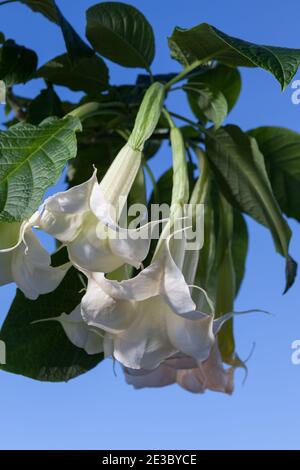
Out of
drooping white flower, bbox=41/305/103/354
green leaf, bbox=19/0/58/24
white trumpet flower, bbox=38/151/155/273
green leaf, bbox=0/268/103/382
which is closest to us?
white trumpet flower, bbox=38/151/155/273

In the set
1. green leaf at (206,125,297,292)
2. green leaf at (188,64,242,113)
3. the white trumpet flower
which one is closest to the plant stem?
green leaf at (206,125,297,292)

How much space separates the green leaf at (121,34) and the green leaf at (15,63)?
4.2 inches

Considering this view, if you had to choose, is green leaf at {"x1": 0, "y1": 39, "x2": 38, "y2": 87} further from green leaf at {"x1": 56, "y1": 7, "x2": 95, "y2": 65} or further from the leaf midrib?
the leaf midrib

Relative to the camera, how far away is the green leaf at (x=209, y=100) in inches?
43.8

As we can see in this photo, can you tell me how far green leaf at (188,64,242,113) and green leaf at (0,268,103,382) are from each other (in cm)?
43

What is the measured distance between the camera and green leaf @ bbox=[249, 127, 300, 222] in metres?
1.23

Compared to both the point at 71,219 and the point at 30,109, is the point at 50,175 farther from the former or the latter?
the point at 30,109

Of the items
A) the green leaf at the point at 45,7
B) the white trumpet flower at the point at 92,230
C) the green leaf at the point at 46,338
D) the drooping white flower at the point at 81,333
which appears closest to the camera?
the white trumpet flower at the point at 92,230

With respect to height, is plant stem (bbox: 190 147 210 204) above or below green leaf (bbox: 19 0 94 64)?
below

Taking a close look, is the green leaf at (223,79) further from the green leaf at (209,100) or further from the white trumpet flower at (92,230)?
the white trumpet flower at (92,230)

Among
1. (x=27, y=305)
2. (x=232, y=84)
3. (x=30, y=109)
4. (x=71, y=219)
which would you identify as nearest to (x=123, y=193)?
(x=71, y=219)

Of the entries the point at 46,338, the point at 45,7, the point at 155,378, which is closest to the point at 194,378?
the point at 155,378

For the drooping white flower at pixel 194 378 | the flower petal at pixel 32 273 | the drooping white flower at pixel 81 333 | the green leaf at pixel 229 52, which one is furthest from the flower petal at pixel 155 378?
the green leaf at pixel 229 52

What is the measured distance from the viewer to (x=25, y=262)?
30.8 inches
